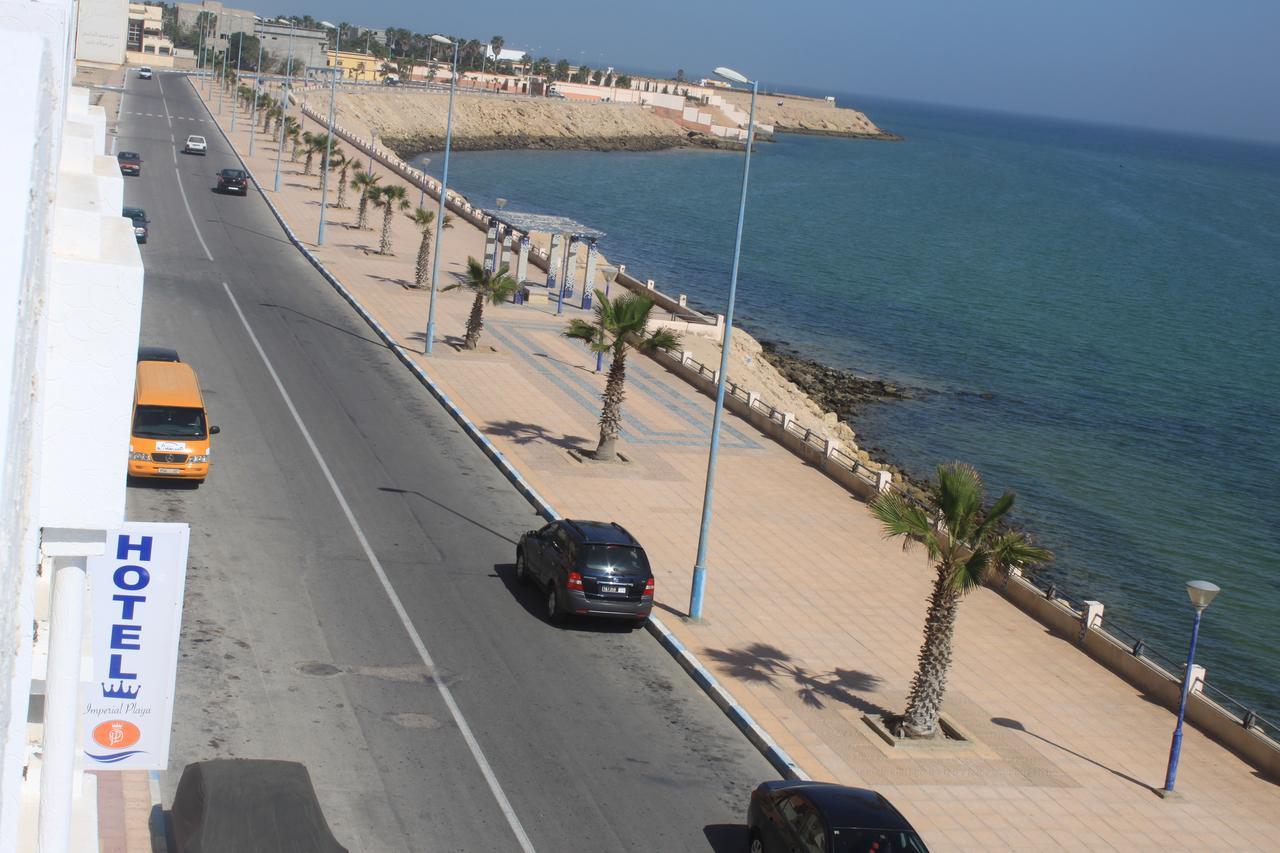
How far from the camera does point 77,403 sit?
7.20 meters

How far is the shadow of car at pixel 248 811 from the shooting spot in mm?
11711

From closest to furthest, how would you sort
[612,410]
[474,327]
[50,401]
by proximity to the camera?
[50,401]
[612,410]
[474,327]

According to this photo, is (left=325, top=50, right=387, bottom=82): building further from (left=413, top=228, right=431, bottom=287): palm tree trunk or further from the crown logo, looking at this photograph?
the crown logo

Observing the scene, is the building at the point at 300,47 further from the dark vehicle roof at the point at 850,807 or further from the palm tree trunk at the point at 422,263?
the dark vehicle roof at the point at 850,807

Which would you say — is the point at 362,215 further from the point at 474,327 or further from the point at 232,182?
the point at 474,327

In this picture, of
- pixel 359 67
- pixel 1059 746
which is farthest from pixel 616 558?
pixel 359 67

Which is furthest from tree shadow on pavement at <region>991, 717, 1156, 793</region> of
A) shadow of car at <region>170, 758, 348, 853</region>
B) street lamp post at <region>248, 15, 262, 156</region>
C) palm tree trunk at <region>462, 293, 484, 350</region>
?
street lamp post at <region>248, 15, 262, 156</region>

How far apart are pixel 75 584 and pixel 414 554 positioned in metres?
15.5

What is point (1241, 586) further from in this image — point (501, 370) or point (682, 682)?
point (682, 682)

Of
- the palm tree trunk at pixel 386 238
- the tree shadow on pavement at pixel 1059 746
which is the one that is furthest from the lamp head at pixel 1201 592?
the palm tree trunk at pixel 386 238

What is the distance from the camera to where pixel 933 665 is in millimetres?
18484

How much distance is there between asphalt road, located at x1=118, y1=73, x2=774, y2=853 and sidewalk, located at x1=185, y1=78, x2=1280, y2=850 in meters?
1.46

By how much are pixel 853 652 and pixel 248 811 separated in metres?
11.8

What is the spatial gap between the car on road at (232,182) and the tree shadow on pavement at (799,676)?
5182 centimetres
